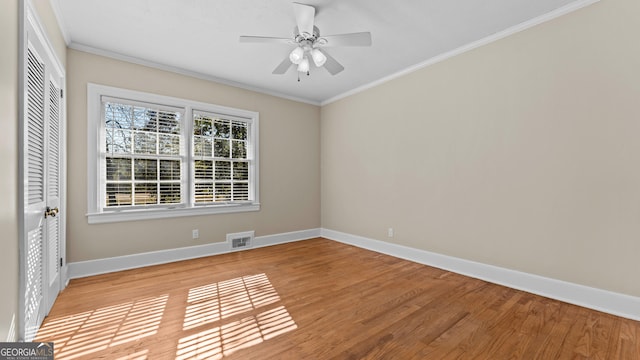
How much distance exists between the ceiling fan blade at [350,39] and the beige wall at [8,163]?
6.91 feet

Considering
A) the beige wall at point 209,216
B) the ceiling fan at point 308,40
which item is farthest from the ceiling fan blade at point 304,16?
the beige wall at point 209,216

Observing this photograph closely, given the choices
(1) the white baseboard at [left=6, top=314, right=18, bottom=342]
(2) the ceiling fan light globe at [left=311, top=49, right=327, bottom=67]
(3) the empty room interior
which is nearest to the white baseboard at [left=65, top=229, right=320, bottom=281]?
(3) the empty room interior

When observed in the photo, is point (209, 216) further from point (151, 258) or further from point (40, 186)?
point (40, 186)

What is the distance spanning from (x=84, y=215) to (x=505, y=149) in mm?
4940

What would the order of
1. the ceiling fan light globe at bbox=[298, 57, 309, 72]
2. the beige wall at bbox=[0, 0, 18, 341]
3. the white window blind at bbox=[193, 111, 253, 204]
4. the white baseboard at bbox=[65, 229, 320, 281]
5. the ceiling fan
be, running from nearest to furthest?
the beige wall at bbox=[0, 0, 18, 341] < the ceiling fan < the ceiling fan light globe at bbox=[298, 57, 309, 72] < the white baseboard at bbox=[65, 229, 320, 281] < the white window blind at bbox=[193, 111, 253, 204]

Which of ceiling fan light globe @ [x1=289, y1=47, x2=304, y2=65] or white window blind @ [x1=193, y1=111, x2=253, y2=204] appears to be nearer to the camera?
ceiling fan light globe @ [x1=289, y1=47, x2=304, y2=65]

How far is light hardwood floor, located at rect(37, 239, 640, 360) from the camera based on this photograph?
1.85 metres

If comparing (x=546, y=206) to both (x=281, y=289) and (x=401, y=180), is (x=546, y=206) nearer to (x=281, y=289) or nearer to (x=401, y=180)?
(x=401, y=180)

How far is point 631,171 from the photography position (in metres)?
2.28

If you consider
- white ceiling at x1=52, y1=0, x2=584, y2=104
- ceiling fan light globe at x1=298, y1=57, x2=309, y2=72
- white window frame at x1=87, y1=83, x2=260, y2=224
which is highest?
white ceiling at x1=52, y1=0, x2=584, y2=104

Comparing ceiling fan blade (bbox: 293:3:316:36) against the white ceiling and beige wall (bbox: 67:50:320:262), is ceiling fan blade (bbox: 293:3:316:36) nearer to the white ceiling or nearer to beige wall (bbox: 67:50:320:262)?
the white ceiling

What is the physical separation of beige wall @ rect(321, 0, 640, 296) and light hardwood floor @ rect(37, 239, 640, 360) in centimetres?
51

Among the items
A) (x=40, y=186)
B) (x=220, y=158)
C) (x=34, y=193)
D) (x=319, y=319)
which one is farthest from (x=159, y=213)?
(x=319, y=319)

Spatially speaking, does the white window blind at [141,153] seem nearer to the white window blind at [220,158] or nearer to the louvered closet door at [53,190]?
the white window blind at [220,158]
